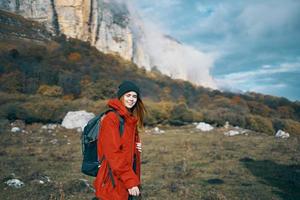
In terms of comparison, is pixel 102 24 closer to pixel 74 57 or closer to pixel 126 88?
pixel 74 57

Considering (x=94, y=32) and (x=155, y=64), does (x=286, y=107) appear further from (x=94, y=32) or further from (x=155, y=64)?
(x=155, y=64)

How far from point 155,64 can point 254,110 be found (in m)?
68.4

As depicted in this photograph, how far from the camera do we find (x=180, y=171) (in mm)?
10648

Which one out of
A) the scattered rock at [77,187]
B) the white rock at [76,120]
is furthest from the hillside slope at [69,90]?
the scattered rock at [77,187]

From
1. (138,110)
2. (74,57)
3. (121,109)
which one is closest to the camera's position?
(121,109)

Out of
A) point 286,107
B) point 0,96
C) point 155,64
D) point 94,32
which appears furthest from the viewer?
point 155,64

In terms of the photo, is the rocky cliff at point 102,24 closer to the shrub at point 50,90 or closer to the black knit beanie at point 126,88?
the shrub at point 50,90

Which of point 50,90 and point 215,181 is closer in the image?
point 215,181

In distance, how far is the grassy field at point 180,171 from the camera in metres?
8.12

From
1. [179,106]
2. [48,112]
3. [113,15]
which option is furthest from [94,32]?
[48,112]

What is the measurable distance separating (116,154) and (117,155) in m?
0.01

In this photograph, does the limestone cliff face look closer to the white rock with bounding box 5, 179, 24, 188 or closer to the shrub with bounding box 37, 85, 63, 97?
the shrub with bounding box 37, 85, 63, 97

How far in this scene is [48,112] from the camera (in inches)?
1097

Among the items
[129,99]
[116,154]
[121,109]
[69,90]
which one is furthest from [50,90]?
[116,154]
